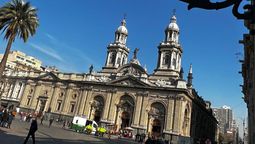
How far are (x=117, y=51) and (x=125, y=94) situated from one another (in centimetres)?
1285

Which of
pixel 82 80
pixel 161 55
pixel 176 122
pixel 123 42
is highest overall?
pixel 123 42

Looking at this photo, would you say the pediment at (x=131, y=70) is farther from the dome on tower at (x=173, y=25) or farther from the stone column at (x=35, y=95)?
the stone column at (x=35, y=95)

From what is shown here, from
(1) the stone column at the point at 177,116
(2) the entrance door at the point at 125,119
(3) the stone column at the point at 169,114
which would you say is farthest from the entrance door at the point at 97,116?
(1) the stone column at the point at 177,116

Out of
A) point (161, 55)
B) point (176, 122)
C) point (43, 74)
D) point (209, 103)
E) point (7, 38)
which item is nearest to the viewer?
point (7, 38)

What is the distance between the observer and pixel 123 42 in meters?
64.6

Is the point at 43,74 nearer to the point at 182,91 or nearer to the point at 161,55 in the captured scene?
the point at 161,55

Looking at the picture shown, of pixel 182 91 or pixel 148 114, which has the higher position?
pixel 182 91

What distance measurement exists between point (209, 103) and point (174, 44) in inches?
1305

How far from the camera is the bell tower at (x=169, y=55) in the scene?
55.9 m

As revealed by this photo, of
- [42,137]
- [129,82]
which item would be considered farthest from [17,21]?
[129,82]

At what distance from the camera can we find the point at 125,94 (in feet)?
175

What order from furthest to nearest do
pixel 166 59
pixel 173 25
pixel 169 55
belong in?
pixel 173 25, pixel 166 59, pixel 169 55

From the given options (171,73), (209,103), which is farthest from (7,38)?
(209,103)

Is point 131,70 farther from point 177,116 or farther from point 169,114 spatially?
point 177,116
